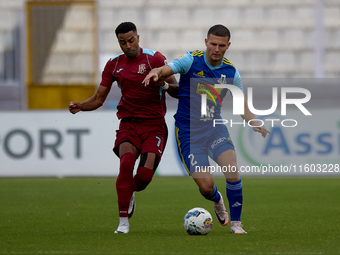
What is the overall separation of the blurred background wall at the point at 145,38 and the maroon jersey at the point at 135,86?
8.80 m

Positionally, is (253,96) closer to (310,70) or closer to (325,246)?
(310,70)

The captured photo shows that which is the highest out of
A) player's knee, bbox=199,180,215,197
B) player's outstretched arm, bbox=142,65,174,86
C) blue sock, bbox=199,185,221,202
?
player's outstretched arm, bbox=142,65,174,86

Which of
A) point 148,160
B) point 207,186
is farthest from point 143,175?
point 207,186

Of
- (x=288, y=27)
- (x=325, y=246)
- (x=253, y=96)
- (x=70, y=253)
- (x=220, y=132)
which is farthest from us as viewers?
(x=288, y=27)

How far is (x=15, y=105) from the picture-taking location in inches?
558

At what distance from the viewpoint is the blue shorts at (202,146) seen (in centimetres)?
550

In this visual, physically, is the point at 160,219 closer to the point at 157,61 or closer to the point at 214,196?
the point at 214,196

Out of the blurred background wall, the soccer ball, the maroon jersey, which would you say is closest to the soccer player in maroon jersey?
the maroon jersey

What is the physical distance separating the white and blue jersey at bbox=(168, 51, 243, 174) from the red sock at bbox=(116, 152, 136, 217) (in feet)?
1.74

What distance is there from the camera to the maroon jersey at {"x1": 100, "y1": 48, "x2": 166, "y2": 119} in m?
5.79

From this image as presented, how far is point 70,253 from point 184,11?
11897 millimetres

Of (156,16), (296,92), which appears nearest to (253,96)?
(296,92)

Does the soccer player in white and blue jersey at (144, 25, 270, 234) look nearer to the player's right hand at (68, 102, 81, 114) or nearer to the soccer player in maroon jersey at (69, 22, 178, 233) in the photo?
the soccer player in maroon jersey at (69, 22, 178, 233)

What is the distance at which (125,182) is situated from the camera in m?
5.56
